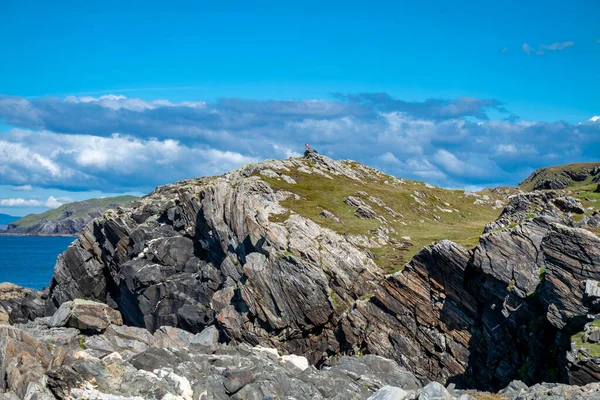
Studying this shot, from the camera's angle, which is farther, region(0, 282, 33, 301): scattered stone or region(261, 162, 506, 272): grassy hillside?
region(0, 282, 33, 301): scattered stone

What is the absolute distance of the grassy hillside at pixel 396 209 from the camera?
8175 cm

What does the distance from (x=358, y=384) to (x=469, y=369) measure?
1825cm

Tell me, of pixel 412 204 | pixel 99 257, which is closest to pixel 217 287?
pixel 99 257

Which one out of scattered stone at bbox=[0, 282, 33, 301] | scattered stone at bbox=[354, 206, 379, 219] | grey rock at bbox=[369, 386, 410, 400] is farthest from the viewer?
scattered stone at bbox=[0, 282, 33, 301]

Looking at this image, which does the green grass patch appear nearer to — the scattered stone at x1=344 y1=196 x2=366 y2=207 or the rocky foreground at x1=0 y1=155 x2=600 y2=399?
the rocky foreground at x1=0 y1=155 x2=600 y2=399

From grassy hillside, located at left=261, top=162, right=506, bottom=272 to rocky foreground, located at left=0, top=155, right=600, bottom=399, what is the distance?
113cm

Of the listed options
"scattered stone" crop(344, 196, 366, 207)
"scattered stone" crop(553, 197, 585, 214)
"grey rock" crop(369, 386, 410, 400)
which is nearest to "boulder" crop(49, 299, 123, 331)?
"grey rock" crop(369, 386, 410, 400)

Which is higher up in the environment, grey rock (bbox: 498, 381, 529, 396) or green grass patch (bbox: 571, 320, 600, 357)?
green grass patch (bbox: 571, 320, 600, 357)

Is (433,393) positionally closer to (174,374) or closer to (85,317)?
(174,374)

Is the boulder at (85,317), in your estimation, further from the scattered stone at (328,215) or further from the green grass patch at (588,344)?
the green grass patch at (588,344)

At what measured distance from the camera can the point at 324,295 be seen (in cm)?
6525

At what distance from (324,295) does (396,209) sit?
Answer: 44105 millimetres

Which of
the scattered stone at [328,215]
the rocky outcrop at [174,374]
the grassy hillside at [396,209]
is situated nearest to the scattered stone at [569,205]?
the grassy hillside at [396,209]

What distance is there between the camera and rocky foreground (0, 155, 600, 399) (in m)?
39.8
